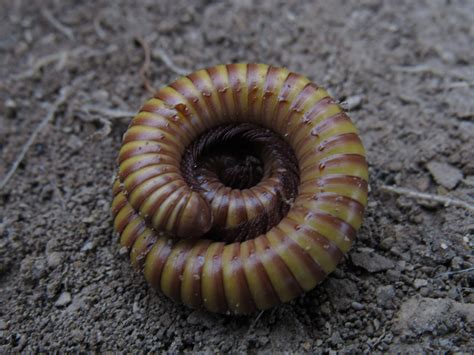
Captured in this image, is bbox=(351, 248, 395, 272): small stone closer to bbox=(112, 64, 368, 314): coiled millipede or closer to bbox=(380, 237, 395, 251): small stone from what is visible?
bbox=(380, 237, 395, 251): small stone

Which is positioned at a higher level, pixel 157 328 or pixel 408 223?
pixel 408 223

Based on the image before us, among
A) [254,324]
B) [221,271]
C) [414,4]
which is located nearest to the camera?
[221,271]

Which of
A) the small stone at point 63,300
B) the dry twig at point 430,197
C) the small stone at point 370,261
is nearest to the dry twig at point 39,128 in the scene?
the small stone at point 63,300

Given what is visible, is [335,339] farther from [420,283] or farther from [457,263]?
[457,263]

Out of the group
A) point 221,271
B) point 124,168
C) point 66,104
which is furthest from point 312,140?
point 66,104

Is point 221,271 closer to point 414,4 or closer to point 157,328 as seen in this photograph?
point 157,328

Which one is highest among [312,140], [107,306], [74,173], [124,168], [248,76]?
[248,76]

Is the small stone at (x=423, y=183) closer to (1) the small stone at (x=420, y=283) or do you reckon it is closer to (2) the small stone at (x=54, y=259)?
(1) the small stone at (x=420, y=283)
